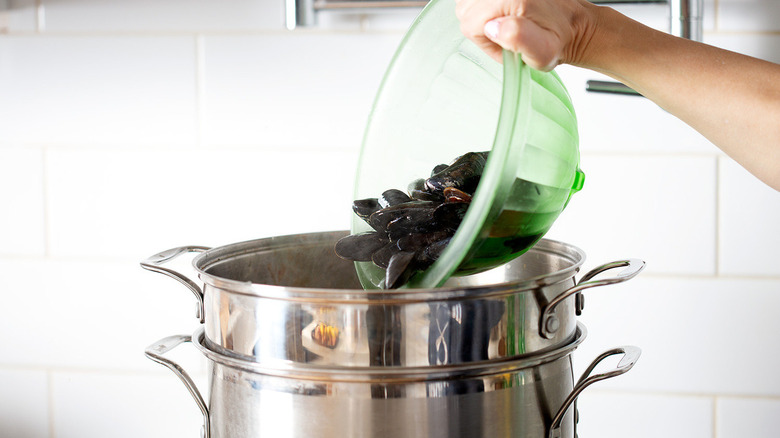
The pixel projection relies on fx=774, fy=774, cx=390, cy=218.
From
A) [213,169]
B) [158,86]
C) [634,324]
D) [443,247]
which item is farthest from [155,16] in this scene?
[634,324]

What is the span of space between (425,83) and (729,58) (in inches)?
9.9

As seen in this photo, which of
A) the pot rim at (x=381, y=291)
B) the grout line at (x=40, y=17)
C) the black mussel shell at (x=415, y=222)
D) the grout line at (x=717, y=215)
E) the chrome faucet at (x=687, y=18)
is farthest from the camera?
the grout line at (x=40, y=17)

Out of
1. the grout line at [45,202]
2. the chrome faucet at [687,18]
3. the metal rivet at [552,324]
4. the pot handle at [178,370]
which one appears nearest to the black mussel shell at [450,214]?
the metal rivet at [552,324]

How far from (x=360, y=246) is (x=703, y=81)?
299mm

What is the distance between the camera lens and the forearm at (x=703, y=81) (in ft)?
1.91

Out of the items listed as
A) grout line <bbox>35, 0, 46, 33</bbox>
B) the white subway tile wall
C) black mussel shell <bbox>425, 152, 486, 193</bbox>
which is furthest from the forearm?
grout line <bbox>35, 0, 46, 33</bbox>

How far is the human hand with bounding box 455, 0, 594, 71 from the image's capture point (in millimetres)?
531

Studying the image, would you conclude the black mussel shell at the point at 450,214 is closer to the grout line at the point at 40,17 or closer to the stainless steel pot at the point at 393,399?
the stainless steel pot at the point at 393,399

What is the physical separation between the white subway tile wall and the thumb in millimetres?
428

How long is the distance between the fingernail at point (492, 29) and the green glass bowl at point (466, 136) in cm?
2

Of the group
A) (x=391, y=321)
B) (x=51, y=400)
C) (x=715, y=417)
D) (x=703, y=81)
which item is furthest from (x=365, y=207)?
(x=51, y=400)

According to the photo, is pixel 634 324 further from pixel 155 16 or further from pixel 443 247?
pixel 155 16

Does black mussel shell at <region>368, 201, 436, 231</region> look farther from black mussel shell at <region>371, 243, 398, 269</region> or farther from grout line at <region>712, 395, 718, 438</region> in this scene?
grout line at <region>712, 395, 718, 438</region>

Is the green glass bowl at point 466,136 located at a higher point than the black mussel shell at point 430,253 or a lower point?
higher
